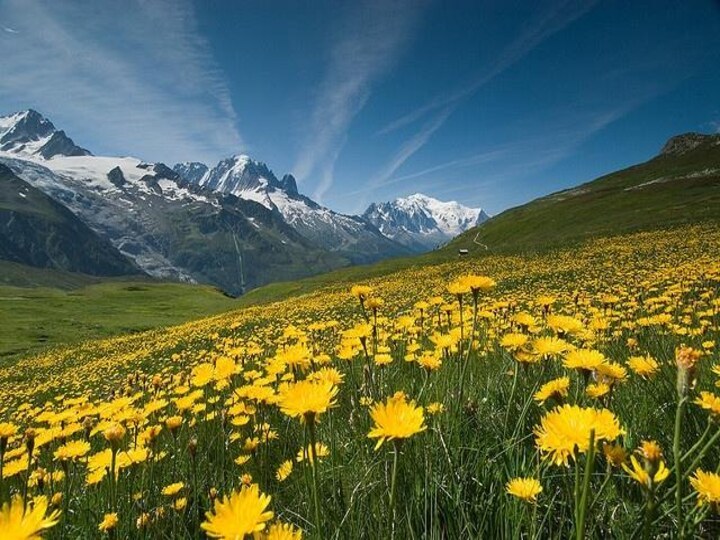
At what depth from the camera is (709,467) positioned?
6.95ft

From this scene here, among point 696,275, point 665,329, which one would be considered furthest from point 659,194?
point 665,329

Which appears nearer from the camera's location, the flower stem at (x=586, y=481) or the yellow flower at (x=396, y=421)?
the flower stem at (x=586, y=481)

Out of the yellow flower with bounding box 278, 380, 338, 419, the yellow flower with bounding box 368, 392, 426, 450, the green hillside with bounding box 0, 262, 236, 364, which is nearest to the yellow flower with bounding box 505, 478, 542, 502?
the yellow flower with bounding box 368, 392, 426, 450

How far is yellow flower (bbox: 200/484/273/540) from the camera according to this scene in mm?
1169

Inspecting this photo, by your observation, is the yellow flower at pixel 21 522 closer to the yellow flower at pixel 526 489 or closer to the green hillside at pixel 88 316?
the yellow flower at pixel 526 489

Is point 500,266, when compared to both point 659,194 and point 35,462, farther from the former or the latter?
point 659,194

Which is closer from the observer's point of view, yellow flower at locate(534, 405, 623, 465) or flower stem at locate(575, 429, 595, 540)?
flower stem at locate(575, 429, 595, 540)

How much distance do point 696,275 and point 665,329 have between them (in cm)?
488

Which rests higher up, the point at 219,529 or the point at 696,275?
the point at 219,529

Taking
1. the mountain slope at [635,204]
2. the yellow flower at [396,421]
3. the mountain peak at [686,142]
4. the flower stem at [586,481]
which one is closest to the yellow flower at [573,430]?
the flower stem at [586,481]

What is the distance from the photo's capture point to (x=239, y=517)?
1.23 metres

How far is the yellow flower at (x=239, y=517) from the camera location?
46.0 inches

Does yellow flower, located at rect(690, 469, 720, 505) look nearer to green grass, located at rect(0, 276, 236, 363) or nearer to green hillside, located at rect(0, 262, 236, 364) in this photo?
green grass, located at rect(0, 276, 236, 363)

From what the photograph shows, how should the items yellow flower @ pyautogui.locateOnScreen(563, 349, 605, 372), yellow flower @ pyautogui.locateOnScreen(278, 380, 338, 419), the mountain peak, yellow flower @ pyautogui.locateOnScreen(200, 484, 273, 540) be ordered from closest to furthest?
yellow flower @ pyautogui.locateOnScreen(200, 484, 273, 540) < yellow flower @ pyautogui.locateOnScreen(278, 380, 338, 419) < yellow flower @ pyautogui.locateOnScreen(563, 349, 605, 372) < the mountain peak
